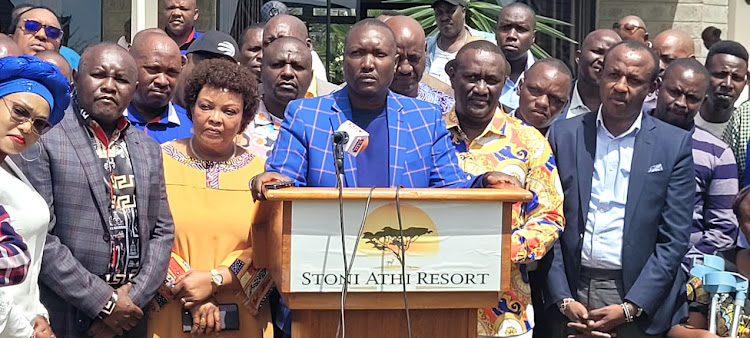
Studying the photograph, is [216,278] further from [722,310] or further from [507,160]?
[722,310]

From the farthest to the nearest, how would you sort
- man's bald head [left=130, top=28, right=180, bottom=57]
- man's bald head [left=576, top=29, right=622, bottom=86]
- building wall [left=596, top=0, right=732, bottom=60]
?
1. building wall [left=596, top=0, right=732, bottom=60]
2. man's bald head [left=576, top=29, right=622, bottom=86]
3. man's bald head [left=130, top=28, right=180, bottom=57]

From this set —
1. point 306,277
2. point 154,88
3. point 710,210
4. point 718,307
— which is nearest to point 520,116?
point 710,210

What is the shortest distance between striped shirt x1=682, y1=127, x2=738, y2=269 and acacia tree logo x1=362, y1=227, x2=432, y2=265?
2177 mm

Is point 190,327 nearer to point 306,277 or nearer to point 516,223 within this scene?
point 306,277

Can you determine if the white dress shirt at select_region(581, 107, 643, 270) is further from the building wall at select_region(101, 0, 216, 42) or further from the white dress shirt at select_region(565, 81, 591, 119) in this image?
the building wall at select_region(101, 0, 216, 42)

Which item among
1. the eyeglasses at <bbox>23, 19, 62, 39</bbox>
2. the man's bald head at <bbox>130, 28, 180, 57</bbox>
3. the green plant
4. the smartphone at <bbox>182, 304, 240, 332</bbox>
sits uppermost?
the green plant

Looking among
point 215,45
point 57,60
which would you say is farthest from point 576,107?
point 57,60

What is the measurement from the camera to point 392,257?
3701 mm

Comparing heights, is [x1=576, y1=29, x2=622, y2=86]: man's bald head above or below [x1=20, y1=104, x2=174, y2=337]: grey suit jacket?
above

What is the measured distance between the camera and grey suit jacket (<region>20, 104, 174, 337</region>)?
4258 mm

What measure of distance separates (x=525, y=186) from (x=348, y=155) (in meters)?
1.00

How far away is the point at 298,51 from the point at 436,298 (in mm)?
2199

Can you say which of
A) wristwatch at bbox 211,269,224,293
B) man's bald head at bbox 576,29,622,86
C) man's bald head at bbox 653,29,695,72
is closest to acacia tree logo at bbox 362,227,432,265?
wristwatch at bbox 211,269,224,293

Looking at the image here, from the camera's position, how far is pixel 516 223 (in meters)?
4.66
